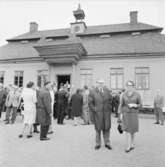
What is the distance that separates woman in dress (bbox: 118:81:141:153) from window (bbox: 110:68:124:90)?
12.0 m

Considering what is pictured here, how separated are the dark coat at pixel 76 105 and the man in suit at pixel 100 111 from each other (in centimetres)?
395

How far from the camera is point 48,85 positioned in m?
6.43

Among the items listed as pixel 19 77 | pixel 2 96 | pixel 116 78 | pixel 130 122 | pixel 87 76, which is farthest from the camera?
pixel 19 77

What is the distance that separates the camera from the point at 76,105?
9234 mm

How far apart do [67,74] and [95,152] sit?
13.2 metres

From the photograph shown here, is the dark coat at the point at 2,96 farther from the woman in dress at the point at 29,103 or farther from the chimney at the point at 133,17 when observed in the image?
the chimney at the point at 133,17

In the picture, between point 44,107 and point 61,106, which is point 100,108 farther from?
point 61,106

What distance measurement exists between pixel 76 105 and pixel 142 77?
31.0ft

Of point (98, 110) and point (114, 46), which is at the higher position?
point (114, 46)

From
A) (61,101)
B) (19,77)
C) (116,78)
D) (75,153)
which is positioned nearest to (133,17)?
(116,78)

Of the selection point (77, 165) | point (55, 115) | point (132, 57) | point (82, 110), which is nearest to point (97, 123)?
point (77, 165)

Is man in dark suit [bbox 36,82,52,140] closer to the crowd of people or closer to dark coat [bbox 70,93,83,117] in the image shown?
the crowd of people

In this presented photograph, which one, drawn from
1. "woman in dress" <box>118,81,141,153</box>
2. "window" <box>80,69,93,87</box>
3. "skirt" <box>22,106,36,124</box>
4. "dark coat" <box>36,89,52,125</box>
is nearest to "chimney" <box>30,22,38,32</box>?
"window" <box>80,69,93,87</box>

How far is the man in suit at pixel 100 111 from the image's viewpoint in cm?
512
